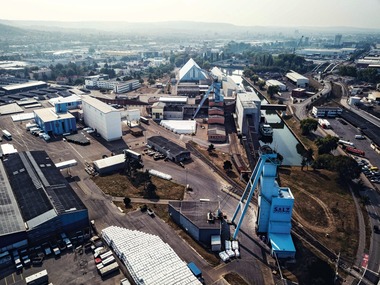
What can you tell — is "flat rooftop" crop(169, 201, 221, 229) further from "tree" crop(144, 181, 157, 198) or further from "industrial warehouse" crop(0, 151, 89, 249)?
"industrial warehouse" crop(0, 151, 89, 249)

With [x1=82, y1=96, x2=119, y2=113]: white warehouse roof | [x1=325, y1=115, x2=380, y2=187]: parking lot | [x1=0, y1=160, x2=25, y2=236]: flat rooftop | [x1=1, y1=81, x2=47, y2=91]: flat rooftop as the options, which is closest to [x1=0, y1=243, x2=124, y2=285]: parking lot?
[x1=0, y1=160, x2=25, y2=236]: flat rooftop

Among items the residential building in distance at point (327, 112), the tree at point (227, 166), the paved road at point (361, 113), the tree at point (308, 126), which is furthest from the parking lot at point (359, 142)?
the tree at point (227, 166)

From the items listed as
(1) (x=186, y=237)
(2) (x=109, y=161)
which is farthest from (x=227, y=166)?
(2) (x=109, y=161)

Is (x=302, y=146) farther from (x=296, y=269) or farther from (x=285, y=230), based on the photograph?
(x=296, y=269)

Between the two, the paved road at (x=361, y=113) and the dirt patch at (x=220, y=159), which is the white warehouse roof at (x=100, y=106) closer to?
the dirt patch at (x=220, y=159)

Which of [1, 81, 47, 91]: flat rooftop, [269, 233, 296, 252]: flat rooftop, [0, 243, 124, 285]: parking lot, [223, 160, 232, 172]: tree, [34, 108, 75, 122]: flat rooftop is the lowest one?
[0, 243, 124, 285]: parking lot

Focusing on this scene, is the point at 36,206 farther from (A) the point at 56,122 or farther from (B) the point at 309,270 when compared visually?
(A) the point at 56,122

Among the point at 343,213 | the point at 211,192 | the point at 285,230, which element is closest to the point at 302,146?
the point at 343,213
